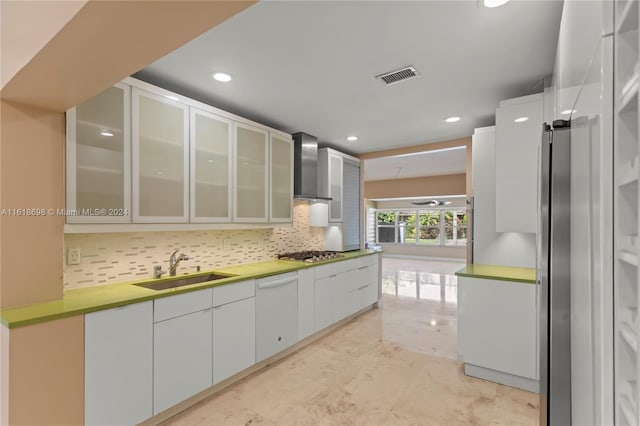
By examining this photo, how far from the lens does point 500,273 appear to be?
2.92 meters

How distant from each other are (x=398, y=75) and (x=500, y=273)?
1994 mm

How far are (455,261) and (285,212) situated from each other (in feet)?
25.4

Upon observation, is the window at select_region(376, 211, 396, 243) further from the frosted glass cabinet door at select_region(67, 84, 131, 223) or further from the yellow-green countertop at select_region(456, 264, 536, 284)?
the frosted glass cabinet door at select_region(67, 84, 131, 223)

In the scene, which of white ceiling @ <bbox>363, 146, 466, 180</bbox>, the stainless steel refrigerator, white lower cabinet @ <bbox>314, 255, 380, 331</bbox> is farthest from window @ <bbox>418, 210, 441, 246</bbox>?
the stainless steel refrigerator

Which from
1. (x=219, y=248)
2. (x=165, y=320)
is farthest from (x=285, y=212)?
(x=165, y=320)

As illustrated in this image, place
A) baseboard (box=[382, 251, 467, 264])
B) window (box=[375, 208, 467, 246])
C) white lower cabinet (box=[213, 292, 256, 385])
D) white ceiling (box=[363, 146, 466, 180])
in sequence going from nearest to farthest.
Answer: white lower cabinet (box=[213, 292, 256, 385])
white ceiling (box=[363, 146, 466, 180])
baseboard (box=[382, 251, 467, 264])
window (box=[375, 208, 467, 246])

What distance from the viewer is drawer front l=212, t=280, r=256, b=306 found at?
2.56m

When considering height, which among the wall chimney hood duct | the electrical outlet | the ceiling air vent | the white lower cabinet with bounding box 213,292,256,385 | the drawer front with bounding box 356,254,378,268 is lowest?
the white lower cabinet with bounding box 213,292,256,385

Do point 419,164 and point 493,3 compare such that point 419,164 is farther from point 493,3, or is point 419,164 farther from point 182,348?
point 182,348

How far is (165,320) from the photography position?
221 centimetres

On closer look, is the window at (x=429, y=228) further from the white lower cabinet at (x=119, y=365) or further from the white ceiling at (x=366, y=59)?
the white lower cabinet at (x=119, y=365)

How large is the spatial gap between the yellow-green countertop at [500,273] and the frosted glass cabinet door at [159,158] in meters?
2.58

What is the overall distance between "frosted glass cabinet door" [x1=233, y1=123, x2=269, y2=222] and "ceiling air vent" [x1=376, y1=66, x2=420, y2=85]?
144 cm

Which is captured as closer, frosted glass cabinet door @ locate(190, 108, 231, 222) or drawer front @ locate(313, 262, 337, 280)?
frosted glass cabinet door @ locate(190, 108, 231, 222)
